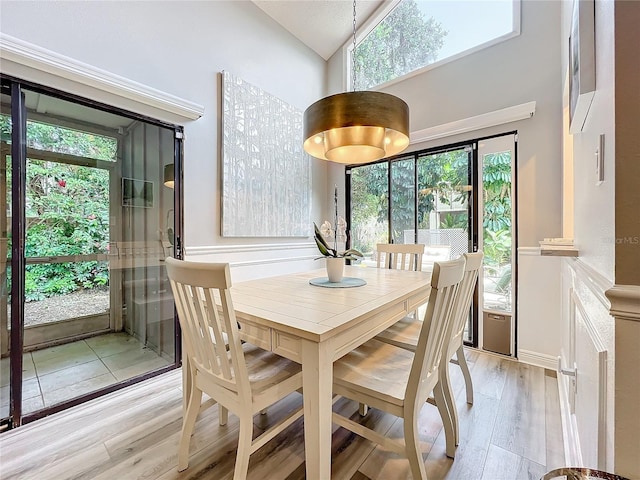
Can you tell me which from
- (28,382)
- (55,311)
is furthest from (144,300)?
(28,382)

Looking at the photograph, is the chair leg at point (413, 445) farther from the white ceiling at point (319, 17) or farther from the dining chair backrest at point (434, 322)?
the white ceiling at point (319, 17)

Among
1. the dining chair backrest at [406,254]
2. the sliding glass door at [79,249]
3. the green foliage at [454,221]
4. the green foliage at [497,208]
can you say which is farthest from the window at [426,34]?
the sliding glass door at [79,249]

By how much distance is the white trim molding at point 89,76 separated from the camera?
1577mm

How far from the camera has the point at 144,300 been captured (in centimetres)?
247

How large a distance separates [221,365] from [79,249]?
1.82 m

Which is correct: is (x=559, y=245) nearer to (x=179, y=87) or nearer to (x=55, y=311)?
(x=179, y=87)

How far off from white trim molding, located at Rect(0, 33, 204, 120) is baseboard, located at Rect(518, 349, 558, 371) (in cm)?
349

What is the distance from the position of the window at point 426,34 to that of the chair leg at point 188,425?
3.60m

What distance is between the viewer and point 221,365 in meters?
1.13

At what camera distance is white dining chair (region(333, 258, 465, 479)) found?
107 centimetres

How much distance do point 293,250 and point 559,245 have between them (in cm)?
258

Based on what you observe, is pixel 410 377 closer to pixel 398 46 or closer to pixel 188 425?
pixel 188 425

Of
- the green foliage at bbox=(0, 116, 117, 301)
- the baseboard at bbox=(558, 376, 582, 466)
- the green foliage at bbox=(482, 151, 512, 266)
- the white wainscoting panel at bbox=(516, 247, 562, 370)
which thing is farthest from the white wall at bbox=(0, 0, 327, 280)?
the baseboard at bbox=(558, 376, 582, 466)

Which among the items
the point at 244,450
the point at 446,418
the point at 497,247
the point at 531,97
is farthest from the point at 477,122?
the point at 244,450
